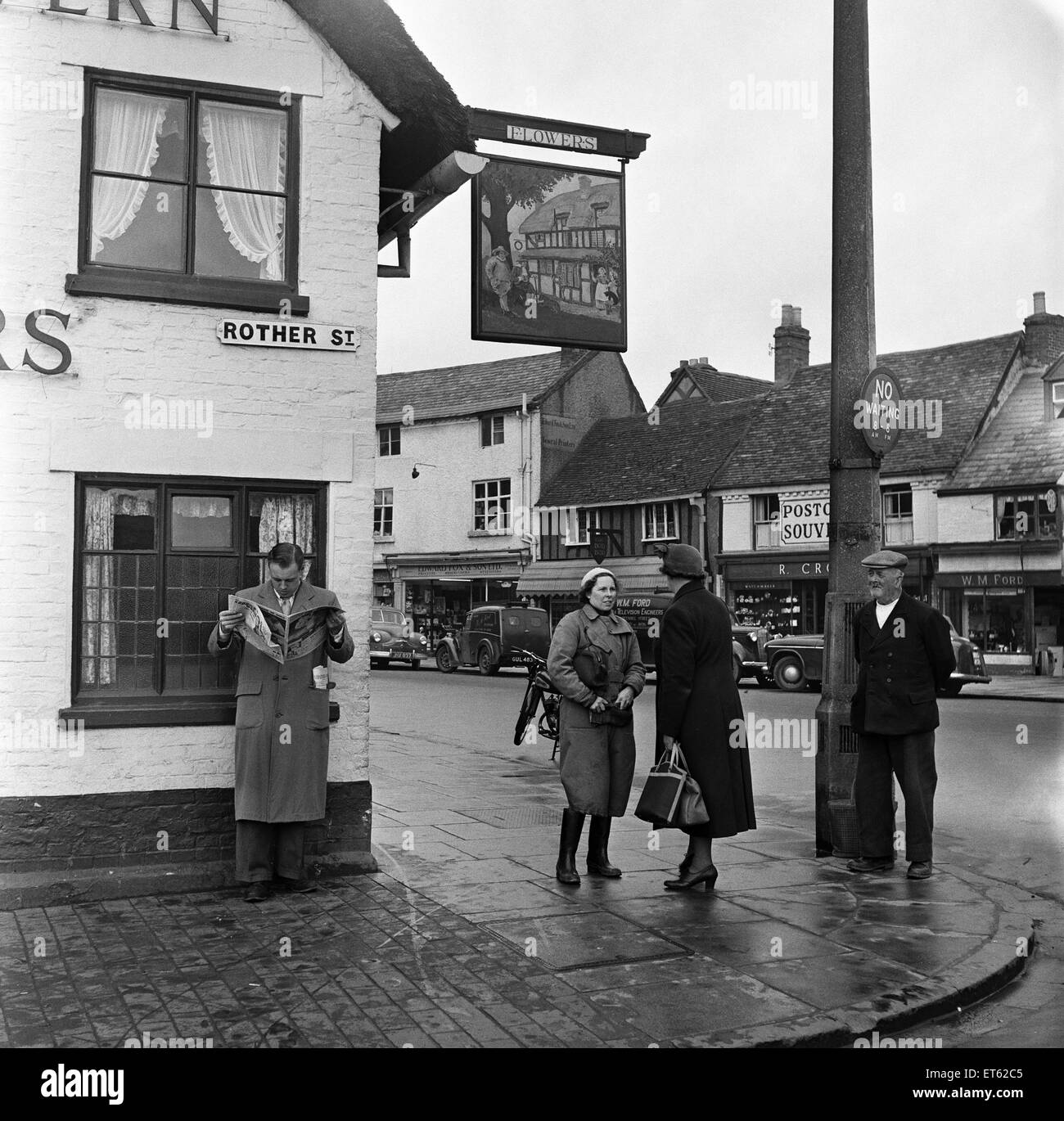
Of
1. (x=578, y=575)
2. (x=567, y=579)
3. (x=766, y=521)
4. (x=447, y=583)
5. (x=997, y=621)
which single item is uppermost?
(x=766, y=521)

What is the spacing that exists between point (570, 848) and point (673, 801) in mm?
752

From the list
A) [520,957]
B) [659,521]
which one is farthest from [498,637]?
[520,957]

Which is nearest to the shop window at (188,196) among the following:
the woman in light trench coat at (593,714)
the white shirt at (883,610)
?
the woman in light trench coat at (593,714)

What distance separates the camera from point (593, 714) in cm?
707

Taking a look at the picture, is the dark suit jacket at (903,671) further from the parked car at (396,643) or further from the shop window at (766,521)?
the parked car at (396,643)

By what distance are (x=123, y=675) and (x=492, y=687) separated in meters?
20.6

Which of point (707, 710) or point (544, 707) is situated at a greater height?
point (707, 710)

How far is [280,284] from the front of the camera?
24.8ft

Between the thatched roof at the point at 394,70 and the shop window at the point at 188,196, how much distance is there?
20.8 inches

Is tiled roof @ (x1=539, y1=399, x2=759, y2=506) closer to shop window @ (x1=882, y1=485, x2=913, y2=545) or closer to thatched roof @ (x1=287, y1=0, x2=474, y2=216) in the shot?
shop window @ (x1=882, y1=485, x2=913, y2=545)

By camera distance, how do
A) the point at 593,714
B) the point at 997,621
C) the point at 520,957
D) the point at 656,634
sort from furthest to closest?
the point at 656,634 < the point at 997,621 < the point at 593,714 < the point at 520,957

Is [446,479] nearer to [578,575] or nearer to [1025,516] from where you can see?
[578,575]

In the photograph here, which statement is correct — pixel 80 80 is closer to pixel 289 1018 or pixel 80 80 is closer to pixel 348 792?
pixel 348 792

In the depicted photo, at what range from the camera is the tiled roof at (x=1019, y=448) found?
2983 centimetres
